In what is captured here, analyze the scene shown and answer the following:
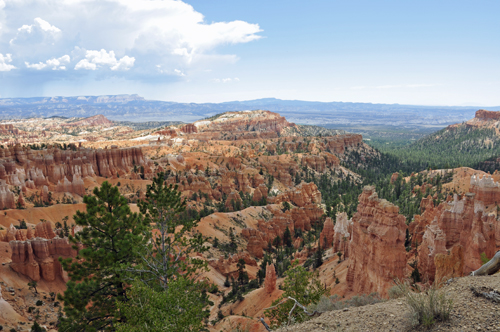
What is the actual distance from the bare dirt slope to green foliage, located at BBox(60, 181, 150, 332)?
9.51 m

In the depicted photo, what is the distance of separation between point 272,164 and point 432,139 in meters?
137

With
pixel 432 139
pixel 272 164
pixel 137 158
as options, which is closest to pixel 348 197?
pixel 272 164

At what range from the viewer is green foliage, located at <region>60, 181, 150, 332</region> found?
52.0ft

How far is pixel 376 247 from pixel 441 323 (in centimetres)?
1556

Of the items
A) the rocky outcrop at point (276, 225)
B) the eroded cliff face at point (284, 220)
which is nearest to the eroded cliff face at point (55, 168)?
the eroded cliff face at point (284, 220)

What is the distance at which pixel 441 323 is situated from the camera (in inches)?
308

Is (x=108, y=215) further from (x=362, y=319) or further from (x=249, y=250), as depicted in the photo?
(x=249, y=250)

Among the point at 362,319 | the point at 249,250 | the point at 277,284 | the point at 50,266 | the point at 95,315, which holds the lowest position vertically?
the point at 249,250

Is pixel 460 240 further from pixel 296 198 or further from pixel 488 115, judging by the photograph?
pixel 488 115

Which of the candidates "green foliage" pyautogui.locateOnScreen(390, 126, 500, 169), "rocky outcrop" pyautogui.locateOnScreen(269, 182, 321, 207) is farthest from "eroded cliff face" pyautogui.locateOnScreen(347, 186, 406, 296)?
"green foliage" pyautogui.locateOnScreen(390, 126, 500, 169)

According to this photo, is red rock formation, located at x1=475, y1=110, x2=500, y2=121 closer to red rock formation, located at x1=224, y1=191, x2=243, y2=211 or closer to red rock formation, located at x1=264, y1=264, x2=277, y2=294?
red rock formation, located at x1=224, y1=191, x2=243, y2=211

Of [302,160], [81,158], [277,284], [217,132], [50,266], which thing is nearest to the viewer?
[50,266]

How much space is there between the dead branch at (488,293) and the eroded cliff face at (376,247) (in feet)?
42.4

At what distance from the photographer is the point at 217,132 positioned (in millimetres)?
179125
